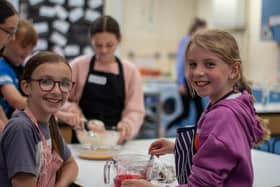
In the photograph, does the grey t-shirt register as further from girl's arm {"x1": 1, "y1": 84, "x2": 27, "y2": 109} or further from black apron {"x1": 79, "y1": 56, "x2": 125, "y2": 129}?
black apron {"x1": 79, "y1": 56, "x2": 125, "y2": 129}

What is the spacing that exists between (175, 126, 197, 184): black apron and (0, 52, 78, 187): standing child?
388 mm

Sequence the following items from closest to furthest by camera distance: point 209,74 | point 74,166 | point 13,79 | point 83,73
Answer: point 209,74
point 74,166
point 13,79
point 83,73

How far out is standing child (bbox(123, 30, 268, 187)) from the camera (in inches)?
43.7

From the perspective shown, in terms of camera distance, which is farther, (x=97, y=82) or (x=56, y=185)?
(x=97, y=82)

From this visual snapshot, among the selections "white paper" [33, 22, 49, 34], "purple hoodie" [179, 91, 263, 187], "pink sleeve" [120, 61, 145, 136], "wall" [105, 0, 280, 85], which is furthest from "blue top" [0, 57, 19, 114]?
"wall" [105, 0, 280, 85]

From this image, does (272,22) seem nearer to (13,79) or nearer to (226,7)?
(226,7)

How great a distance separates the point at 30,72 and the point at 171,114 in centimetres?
496

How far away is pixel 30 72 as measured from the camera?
142 cm

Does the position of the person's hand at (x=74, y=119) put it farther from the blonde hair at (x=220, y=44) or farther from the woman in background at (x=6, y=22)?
the blonde hair at (x=220, y=44)

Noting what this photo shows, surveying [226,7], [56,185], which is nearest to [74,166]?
[56,185]

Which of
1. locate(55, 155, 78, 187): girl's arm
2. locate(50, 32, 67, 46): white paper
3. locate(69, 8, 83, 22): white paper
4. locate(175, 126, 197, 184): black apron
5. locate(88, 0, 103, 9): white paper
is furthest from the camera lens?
locate(88, 0, 103, 9): white paper

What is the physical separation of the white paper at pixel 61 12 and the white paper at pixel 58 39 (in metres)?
0.23

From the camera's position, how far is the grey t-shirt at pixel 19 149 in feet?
4.12

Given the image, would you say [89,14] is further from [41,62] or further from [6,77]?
[41,62]
